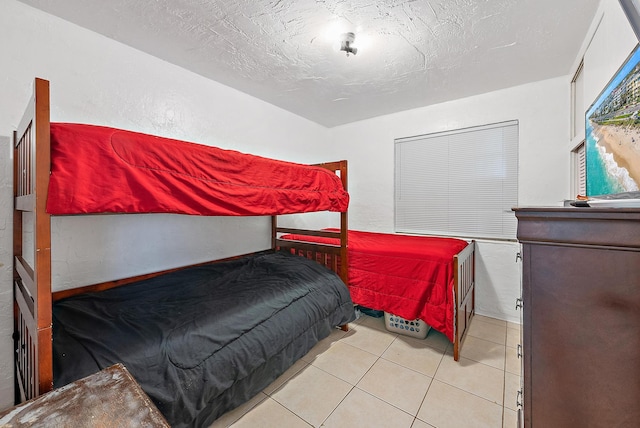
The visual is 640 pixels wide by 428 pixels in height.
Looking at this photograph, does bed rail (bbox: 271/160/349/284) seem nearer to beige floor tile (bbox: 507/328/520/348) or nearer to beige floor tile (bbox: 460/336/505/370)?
beige floor tile (bbox: 460/336/505/370)

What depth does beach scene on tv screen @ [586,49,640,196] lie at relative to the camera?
40.3 inches

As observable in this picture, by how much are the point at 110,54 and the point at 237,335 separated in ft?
7.20

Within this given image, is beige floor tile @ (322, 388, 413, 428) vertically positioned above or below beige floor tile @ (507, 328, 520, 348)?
below

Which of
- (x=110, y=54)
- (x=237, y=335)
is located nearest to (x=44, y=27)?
(x=110, y=54)

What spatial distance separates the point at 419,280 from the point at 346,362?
0.91 metres

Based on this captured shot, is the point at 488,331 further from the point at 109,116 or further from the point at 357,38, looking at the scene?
the point at 109,116

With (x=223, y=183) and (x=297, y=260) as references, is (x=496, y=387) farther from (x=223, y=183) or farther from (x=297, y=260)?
(x=223, y=183)

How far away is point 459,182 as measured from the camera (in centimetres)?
301

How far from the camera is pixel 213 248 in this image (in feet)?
8.43

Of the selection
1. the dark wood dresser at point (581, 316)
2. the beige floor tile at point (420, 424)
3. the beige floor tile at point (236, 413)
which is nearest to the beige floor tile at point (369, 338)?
the beige floor tile at point (420, 424)

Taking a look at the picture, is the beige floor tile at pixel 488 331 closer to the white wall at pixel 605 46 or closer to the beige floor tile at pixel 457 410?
the beige floor tile at pixel 457 410

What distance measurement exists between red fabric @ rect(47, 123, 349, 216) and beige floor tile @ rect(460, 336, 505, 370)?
1888mm

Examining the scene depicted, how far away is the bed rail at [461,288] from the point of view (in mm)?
2023

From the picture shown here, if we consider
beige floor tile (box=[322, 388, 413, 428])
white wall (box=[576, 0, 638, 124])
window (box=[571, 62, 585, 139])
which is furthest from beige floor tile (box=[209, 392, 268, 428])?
window (box=[571, 62, 585, 139])
